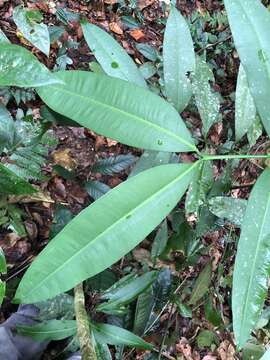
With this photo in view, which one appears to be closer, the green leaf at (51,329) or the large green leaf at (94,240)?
the large green leaf at (94,240)

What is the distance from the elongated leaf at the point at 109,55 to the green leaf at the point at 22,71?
1.46ft

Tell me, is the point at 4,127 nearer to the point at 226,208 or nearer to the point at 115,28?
the point at 226,208

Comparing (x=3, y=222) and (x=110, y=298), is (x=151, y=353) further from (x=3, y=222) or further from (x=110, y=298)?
(x=3, y=222)

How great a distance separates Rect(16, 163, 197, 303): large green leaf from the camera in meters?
0.78

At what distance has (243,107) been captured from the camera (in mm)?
1253

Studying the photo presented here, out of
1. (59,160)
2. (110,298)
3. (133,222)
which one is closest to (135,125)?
(133,222)

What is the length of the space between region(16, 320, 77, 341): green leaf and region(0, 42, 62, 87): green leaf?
0.78 metres

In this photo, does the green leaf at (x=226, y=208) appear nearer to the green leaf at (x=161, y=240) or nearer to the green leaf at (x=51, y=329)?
the green leaf at (x=161, y=240)

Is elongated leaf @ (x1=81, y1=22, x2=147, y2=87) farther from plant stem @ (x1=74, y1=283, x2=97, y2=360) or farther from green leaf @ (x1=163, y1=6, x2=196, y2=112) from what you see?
plant stem @ (x1=74, y1=283, x2=97, y2=360)

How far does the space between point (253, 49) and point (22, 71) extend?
17.8 inches

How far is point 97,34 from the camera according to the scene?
118 cm

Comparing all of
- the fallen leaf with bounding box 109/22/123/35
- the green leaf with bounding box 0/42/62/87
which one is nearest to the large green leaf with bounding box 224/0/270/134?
the green leaf with bounding box 0/42/62/87

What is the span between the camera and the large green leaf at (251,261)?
2.85 ft

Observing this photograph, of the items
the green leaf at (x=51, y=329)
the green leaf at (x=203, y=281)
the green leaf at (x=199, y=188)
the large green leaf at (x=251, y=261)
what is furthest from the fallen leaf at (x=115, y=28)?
the large green leaf at (x=251, y=261)
